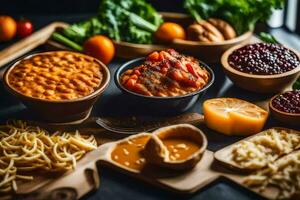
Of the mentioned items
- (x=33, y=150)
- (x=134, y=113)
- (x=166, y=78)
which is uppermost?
(x=166, y=78)

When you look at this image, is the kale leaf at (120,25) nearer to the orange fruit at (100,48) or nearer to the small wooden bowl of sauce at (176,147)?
the orange fruit at (100,48)

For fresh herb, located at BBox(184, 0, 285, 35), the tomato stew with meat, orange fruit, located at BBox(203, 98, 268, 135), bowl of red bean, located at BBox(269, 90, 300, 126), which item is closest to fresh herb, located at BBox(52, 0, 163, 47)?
fresh herb, located at BBox(184, 0, 285, 35)

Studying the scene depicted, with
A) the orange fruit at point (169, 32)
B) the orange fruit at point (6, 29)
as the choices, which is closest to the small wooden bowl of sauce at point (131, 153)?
the orange fruit at point (169, 32)

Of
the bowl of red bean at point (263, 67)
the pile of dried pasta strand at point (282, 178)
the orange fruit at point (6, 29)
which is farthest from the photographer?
the orange fruit at point (6, 29)

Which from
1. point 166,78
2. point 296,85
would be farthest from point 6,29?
point 296,85

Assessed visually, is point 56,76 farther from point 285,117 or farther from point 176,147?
point 285,117

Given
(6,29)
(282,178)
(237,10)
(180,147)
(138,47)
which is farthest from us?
(6,29)
